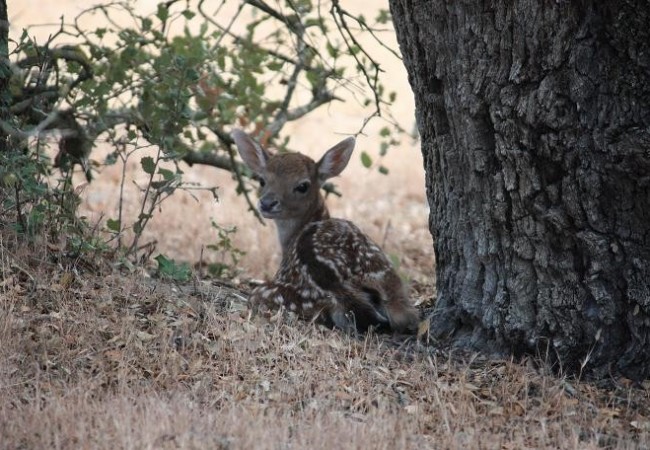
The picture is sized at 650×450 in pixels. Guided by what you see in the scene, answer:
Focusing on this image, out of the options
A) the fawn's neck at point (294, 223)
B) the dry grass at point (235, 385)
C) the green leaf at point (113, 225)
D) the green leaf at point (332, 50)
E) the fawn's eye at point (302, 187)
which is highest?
the green leaf at point (332, 50)

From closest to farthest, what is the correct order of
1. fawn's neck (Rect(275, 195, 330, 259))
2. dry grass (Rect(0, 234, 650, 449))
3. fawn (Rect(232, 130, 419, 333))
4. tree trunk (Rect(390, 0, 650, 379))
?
dry grass (Rect(0, 234, 650, 449)) → tree trunk (Rect(390, 0, 650, 379)) → fawn (Rect(232, 130, 419, 333)) → fawn's neck (Rect(275, 195, 330, 259))

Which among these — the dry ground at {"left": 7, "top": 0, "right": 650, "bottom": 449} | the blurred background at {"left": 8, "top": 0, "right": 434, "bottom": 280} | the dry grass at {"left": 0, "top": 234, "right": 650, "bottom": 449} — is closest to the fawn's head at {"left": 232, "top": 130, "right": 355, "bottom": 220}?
the blurred background at {"left": 8, "top": 0, "right": 434, "bottom": 280}

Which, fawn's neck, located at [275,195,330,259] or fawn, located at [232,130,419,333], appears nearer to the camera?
fawn, located at [232,130,419,333]

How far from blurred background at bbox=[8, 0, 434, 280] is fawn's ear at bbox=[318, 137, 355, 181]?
0.48 feet

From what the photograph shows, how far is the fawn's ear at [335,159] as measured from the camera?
8266 mm

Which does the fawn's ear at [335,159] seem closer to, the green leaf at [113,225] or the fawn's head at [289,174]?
the fawn's head at [289,174]

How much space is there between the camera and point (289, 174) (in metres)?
8.34

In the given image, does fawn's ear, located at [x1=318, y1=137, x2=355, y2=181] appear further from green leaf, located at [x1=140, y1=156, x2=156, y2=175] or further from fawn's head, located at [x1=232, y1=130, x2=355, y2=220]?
green leaf, located at [x1=140, y1=156, x2=156, y2=175]

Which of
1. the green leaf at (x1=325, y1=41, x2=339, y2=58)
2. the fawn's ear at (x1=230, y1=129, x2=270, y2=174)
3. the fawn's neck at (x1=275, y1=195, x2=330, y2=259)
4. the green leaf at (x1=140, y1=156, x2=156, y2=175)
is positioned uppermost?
the green leaf at (x1=325, y1=41, x2=339, y2=58)

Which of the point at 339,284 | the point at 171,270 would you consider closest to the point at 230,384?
the point at 339,284

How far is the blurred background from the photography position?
996cm

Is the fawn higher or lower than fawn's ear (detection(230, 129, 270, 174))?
lower

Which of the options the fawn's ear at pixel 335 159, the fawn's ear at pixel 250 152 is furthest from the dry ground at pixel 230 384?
the fawn's ear at pixel 335 159

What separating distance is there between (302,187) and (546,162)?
293cm
